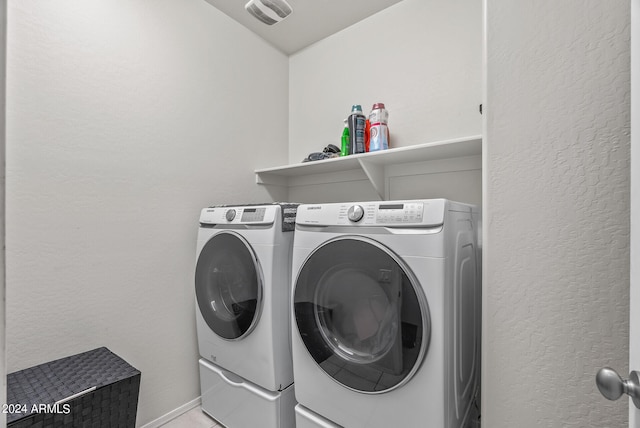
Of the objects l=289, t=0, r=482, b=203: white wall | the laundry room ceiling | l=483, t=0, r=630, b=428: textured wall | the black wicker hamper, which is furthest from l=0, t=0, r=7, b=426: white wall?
the laundry room ceiling

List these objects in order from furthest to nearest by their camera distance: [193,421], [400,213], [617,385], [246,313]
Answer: [193,421], [246,313], [400,213], [617,385]

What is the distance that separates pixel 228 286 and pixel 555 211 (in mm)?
1421

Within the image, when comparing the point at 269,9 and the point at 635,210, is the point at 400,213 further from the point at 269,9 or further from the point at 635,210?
the point at 269,9

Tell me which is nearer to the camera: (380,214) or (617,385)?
(617,385)

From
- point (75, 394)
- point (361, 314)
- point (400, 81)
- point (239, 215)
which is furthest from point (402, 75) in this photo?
point (75, 394)

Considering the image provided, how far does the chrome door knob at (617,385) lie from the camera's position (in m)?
0.51

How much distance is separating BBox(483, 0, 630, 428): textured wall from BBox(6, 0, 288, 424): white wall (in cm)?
158

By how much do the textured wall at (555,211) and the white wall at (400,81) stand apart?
30.6 inches

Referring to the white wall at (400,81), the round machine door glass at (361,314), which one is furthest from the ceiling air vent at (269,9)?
the round machine door glass at (361,314)

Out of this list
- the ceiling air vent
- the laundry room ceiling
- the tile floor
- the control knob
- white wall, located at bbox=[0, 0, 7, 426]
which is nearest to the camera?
white wall, located at bbox=[0, 0, 7, 426]

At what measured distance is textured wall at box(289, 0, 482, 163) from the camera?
1683 millimetres

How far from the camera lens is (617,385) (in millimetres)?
525

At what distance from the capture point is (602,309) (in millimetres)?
767

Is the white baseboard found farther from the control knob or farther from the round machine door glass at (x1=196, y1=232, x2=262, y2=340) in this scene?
the control knob
